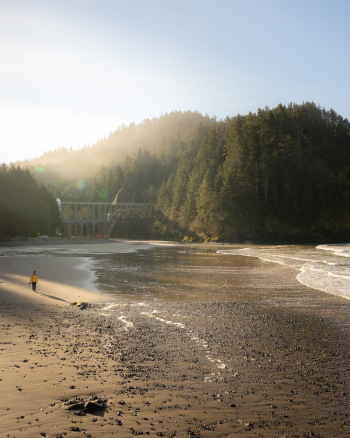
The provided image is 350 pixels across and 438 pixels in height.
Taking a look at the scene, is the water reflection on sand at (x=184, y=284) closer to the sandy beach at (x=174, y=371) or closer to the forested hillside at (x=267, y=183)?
the sandy beach at (x=174, y=371)

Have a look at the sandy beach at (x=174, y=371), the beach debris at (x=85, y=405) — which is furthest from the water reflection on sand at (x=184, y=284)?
the beach debris at (x=85, y=405)

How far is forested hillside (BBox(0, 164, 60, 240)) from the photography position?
4048 inches

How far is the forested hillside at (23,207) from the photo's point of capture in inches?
4048

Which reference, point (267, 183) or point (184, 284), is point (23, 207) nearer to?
point (267, 183)

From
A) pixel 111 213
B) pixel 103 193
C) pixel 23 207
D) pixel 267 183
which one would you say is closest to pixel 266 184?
pixel 267 183

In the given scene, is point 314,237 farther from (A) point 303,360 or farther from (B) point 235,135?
(A) point 303,360

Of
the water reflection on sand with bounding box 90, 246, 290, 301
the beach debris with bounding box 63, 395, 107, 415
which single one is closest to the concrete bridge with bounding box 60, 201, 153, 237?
the water reflection on sand with bounding box 90, 246, 290, 301

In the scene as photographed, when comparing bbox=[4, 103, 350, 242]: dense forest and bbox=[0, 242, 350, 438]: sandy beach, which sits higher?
bbox=[4, 103, 350, 242]: dense forest

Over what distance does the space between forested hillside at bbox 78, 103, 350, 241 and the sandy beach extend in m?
97.0

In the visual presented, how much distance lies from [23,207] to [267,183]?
235 ft

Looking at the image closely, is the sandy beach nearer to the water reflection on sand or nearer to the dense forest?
the water reflection on sand

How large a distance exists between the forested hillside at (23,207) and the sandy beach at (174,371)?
294 ft

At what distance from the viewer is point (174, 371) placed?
30.1 ft

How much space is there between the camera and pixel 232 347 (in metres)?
11.2
